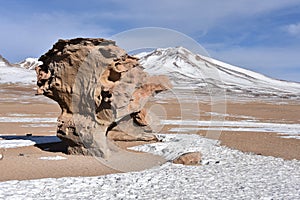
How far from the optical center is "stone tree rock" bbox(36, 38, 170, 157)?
1543 centimetres

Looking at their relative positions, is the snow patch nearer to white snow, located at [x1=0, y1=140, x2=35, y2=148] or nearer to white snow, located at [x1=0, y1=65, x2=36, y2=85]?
white snow, located at [x1=0, y1=140, x2=35, y2=148]

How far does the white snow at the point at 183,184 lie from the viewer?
31.3 ft

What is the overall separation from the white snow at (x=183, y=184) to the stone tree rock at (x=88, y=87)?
3.81 meters

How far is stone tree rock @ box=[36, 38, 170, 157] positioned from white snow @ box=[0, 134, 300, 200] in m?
3.81

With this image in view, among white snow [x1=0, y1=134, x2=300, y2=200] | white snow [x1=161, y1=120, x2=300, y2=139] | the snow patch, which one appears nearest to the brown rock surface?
white snow [x1=0, y1=134, x2=300, y2=200]

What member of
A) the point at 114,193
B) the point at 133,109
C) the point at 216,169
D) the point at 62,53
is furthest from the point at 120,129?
the point at 114,193

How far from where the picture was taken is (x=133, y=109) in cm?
1861

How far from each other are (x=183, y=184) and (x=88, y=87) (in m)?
6.92

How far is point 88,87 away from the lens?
15.8 metres

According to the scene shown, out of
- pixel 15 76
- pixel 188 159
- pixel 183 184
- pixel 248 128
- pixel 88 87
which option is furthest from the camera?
pixel 15 76

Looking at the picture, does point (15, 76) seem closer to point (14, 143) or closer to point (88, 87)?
point (14, 143)

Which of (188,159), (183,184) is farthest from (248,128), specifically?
(183,184)

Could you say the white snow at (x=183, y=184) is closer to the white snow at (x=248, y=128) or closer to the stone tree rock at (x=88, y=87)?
the stone tree rock at (x=88, y=87)

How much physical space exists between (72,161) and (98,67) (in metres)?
4.14
